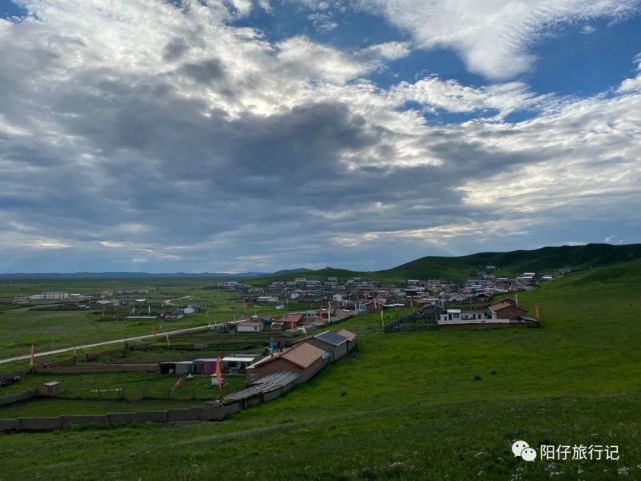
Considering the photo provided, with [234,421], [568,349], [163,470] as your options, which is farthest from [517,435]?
[568,349]

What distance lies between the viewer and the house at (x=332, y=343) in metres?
57.8

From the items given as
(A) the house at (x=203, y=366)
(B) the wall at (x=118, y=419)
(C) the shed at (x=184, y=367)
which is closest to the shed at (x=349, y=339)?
(A) the house at (x=203, y=366)

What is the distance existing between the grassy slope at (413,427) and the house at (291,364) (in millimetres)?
1398

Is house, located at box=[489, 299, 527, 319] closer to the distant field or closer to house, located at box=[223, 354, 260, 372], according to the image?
house, located at box=[223, 354, 260, 372]

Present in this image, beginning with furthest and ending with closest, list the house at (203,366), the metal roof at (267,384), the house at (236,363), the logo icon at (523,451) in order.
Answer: the house at (203,366) → the house at (236,363) → the metal roof at (267,384) → the logo icon at (523,451)

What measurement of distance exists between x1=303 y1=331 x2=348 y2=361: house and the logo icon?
42.6 m

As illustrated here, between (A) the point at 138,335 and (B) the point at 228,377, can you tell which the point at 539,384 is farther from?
(A) the point at 138,335

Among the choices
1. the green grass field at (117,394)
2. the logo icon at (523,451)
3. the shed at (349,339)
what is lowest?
the green grass field at (117,394)

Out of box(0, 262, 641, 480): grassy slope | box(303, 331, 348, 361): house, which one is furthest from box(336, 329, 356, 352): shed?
box(0, 262, 641, 480): grassy slope

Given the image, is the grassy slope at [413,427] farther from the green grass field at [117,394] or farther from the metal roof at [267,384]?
the green grass field at [117,394]

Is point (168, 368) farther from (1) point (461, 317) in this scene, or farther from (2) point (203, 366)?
(1) point (461, 317)

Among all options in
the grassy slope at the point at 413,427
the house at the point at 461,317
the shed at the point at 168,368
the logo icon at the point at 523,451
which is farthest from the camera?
the house at the point at 461,317

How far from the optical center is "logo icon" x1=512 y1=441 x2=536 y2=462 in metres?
13.8

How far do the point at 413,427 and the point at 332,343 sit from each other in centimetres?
3716
